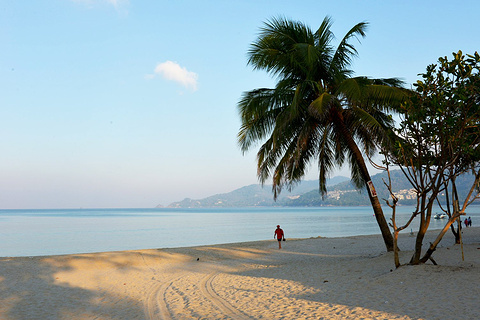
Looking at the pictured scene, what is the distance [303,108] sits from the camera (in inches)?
517

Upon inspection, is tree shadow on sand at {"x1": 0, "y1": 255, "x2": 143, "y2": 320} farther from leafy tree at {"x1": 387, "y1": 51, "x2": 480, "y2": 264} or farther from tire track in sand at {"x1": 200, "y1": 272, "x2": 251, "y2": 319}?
leafy tree at {"x1": 387, "y1": 51, "x2": 480, "y2": 264}

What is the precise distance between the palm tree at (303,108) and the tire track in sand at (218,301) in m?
4.55

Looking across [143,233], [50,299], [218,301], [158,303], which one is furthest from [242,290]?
[143,233]

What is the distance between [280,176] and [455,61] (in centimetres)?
700

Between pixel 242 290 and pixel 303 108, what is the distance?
6.62 meters

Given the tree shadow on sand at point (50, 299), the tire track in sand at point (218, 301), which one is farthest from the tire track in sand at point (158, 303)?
the tire track in sand at point (218, 301)

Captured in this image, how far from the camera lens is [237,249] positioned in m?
19.8

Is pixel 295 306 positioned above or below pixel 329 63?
below

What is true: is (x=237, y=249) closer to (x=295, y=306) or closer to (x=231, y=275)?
(x=231, y=275)

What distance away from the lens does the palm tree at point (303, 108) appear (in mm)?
12523

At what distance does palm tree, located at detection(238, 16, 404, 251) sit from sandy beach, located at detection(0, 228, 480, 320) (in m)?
3.71

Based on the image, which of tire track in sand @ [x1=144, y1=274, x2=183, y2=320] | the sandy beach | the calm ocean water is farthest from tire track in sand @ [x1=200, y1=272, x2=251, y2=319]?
the calm ocean water

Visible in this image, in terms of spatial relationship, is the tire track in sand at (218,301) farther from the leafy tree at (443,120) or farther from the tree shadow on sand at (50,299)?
the leafy tree at (443,120)

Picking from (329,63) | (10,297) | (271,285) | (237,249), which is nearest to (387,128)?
(329,63)
